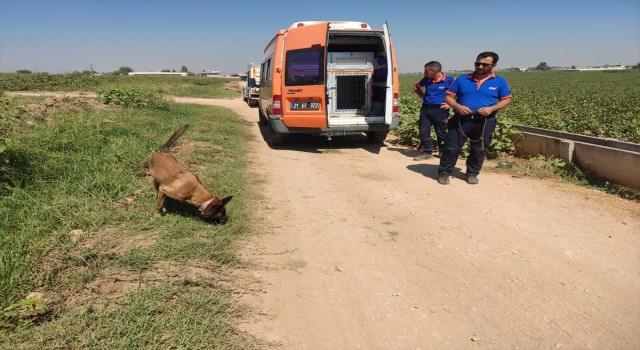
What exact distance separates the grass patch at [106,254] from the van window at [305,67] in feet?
8.75

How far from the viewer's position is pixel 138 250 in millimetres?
3270

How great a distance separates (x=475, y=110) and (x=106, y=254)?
15.8 ft

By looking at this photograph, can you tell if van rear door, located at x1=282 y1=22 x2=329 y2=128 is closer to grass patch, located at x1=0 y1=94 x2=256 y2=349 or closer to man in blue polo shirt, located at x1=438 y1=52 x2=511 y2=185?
grass patch, located at x1=0 y1=94 x2=256 y2=349

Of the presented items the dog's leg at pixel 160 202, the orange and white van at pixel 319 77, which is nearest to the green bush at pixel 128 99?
the orange and white van at pixel 319 77

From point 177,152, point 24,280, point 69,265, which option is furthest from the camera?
point 177,152

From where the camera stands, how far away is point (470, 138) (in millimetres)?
5590

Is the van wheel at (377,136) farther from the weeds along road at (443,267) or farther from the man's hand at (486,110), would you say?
the man's hand at (486,110)

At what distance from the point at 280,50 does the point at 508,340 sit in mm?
6980

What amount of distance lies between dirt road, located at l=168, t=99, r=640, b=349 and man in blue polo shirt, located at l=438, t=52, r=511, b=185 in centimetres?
41

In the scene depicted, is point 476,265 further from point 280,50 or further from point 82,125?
point 82,125

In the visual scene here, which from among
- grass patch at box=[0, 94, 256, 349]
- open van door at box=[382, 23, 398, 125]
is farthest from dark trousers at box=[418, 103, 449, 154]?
grass patch at box=[0, 94, 256, 349]

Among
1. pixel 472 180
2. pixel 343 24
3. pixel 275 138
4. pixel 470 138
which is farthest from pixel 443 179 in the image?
pixel 275 138

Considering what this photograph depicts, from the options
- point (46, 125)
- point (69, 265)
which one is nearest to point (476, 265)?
point (69, 265)

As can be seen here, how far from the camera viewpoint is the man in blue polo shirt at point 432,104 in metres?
7.21
